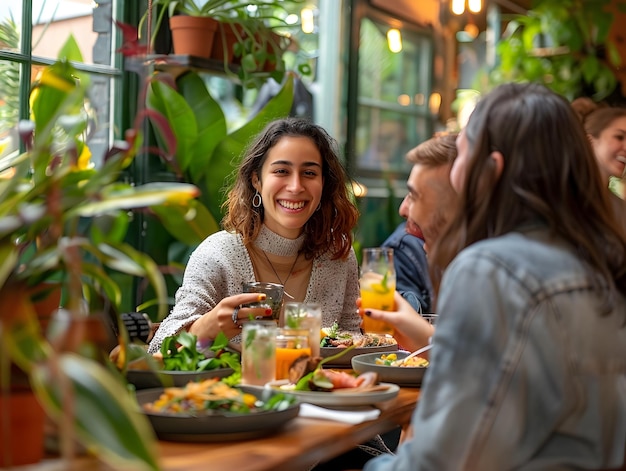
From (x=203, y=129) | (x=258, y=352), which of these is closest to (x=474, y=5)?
(x=203, y=129)

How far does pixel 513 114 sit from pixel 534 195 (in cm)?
15

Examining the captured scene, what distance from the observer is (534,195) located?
161 cm

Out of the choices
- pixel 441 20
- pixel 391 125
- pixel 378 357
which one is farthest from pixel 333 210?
pixel 441 20

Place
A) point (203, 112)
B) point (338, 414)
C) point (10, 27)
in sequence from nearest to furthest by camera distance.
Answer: point (338, 414) → point (10, 27) → point (203, 112)

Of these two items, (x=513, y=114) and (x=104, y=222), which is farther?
(x=513, y=114)

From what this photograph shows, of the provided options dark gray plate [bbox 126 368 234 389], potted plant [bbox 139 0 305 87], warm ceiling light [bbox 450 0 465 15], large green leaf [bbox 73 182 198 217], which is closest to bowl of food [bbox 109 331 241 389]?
dark gray plate [bbox 126 368 234 389]

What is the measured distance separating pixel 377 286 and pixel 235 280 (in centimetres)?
68

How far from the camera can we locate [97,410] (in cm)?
115

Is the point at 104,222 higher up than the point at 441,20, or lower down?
lower down

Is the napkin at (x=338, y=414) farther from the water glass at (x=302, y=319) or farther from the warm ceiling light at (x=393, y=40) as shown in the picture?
the warm ceiling light at (x=393, y=40)

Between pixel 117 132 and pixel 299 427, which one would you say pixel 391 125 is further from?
pixel 299 427

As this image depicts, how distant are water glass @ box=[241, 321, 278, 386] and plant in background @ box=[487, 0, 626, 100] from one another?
430cm

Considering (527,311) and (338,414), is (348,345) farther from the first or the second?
(527,311)

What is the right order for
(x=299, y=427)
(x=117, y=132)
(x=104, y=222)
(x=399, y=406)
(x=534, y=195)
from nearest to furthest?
(x=104, y=222), (x=534, y=195), (x=299, y=427), (x=399, y=406), (x=117, y=132)
